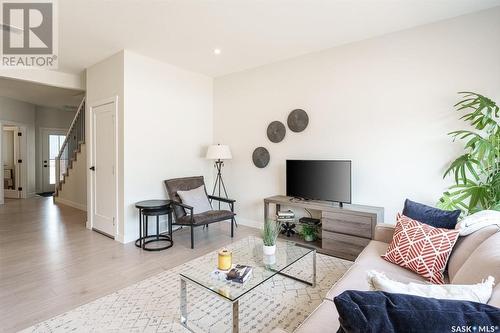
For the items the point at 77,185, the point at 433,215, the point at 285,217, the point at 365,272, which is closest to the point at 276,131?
the point at 285,217

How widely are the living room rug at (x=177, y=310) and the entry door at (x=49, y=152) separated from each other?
7.48m

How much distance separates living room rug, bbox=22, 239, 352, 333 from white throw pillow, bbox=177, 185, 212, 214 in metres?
1.34

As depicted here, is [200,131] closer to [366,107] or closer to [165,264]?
[165,264]

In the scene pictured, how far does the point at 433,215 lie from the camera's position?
2178 mm

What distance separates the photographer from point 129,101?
3.70 m

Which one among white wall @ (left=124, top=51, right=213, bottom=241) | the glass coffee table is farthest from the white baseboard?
the glass coffee table

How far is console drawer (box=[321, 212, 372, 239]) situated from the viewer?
9.81ft

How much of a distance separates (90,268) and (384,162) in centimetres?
371

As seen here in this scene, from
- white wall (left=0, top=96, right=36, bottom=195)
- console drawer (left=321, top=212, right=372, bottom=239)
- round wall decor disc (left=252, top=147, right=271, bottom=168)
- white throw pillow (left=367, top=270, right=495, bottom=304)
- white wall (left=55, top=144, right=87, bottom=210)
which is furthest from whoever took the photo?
white wall (left=0, top=96, right=36, bottom=195)

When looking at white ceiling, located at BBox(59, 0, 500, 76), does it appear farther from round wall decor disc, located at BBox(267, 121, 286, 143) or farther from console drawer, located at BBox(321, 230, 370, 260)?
console drawer, located at BBox(321, 230, 370, 260)

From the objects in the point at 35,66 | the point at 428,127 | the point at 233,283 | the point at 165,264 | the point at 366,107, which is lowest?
the point at 165,264

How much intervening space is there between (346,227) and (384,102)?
1643 mm

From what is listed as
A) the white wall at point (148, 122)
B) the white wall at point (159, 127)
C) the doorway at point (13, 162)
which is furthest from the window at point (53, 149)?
the white wall at point (159, 127)

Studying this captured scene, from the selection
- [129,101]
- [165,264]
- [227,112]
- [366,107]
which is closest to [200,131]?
[227,112]
